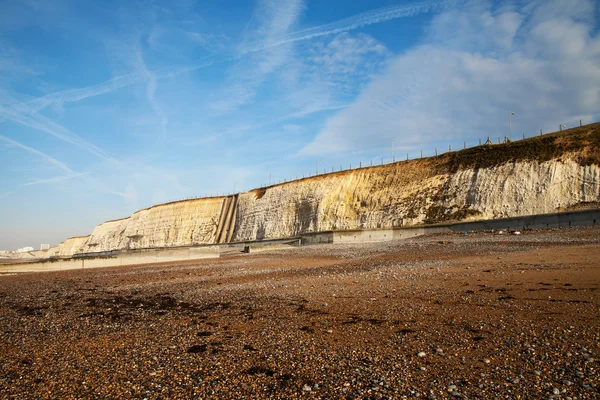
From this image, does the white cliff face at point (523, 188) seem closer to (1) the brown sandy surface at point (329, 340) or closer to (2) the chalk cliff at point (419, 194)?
(2) the chalk cliff at point (419, 194)

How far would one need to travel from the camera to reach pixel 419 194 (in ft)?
126

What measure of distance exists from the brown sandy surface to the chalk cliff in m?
22.1

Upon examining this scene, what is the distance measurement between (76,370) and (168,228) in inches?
2551

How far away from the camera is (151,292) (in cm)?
1194

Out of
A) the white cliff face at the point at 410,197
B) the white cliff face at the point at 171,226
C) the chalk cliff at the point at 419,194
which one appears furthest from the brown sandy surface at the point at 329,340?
the white cliff face at the point at 171,226

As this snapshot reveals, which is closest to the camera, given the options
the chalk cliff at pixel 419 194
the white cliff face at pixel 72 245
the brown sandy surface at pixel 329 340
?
the brown sandy surface at pixel 329 340

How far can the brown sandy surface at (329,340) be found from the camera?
4.21 metres

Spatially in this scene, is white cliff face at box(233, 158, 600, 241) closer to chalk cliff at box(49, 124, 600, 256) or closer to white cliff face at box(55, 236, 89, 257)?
chalk cliff at box(49, 124, 600, 256)

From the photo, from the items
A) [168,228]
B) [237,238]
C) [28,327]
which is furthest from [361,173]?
[28,327]

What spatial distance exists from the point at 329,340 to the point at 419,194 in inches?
1366

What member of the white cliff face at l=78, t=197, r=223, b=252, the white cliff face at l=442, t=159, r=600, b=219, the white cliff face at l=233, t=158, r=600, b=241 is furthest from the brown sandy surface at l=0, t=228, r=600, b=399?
the white cliff face at l=78, t=197, r=223, b=252

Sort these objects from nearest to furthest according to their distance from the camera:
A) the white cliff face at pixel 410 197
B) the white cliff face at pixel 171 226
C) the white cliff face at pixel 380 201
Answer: the white cliff face at pixel 410 197 → the white cliff face at pixel 380 201 → the white cliff face at pixel 171 226

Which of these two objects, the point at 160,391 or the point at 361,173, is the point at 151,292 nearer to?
the point at 160,391

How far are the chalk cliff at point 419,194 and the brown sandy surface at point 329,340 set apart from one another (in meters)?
22.1
